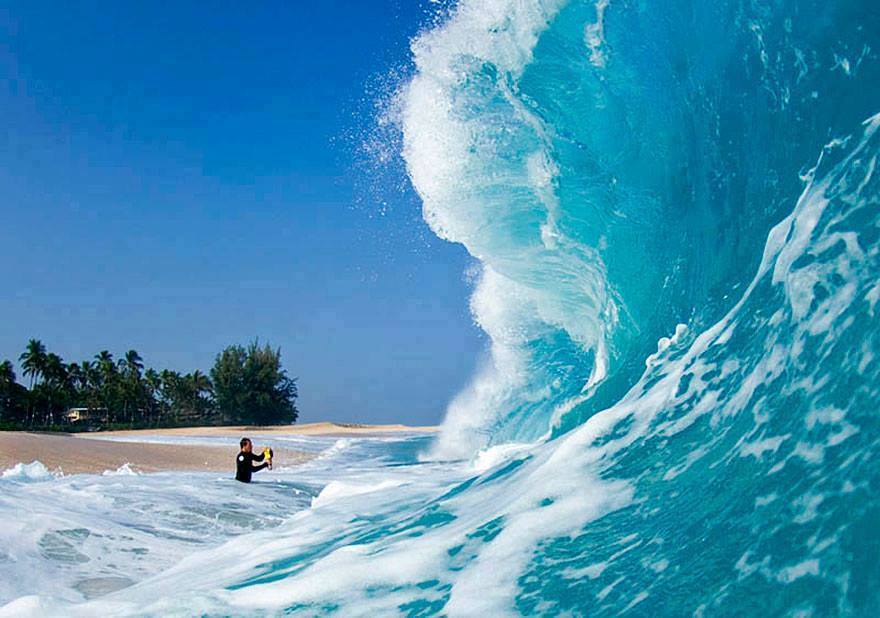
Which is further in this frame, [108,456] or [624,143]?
[108,456]

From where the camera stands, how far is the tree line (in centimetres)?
4872

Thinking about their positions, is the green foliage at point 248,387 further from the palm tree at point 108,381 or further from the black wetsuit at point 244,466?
the black wetsuit at point 244,466

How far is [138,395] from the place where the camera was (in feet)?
199

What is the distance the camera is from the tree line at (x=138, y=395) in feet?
160

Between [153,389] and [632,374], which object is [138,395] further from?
[632,374]

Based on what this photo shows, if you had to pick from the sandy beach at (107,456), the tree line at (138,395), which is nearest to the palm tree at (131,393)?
the tree line at (138,395)

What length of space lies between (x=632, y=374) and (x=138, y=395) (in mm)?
60374

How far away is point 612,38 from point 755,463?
18.3 ft

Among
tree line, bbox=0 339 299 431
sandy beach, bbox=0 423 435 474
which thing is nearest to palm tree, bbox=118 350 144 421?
tree line, bbox=0 339 299 431

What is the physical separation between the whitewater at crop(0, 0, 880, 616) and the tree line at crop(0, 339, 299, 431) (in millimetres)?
38727

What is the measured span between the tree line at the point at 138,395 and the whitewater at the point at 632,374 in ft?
127

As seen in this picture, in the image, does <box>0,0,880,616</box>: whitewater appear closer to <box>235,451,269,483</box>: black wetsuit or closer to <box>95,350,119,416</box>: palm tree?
<box>235,451,269,483</box>: black wetsuit

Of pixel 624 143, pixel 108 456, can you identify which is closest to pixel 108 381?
pixel 108 456

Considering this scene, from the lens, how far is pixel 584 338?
12.0 metres
